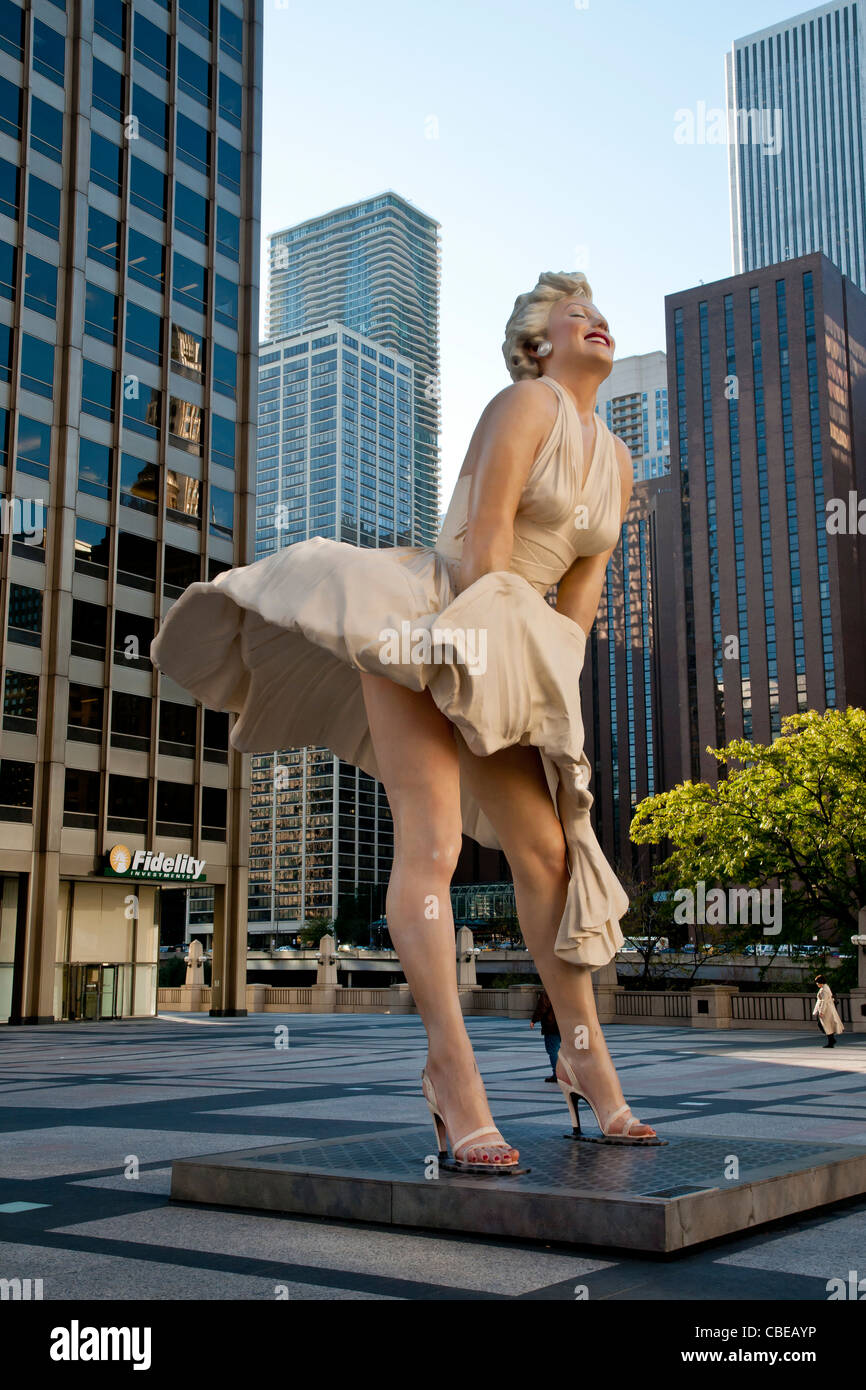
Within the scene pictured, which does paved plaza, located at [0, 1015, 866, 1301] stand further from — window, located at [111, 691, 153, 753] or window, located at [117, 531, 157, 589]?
window, located at [117, 531, 157, 589]

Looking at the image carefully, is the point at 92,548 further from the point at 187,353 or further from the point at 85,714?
the point at 187,353

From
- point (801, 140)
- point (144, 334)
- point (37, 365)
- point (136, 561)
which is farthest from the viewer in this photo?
point (801, 140)

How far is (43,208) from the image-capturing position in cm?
3900

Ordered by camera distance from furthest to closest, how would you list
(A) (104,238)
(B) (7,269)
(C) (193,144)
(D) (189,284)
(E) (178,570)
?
(C) (193,144)
(D) (189,284)
(E) (178,570)
(A) (104,238)
(B) (7,269)

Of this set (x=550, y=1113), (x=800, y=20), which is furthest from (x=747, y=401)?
(x=550, y=1113)

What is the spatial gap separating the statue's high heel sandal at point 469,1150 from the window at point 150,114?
42858 mm

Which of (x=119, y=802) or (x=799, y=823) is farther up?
(x=119, y=802)

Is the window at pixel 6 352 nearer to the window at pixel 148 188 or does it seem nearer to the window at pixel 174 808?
the window at pixel 148 188

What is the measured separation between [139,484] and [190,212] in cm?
1078

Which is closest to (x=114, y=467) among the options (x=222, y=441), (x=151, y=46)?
(x=222, y=441)

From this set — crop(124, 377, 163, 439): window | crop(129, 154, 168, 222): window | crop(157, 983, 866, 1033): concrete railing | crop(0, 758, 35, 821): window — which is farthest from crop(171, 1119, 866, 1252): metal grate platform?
crop(129, 154, 168, 222): window

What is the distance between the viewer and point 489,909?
144m

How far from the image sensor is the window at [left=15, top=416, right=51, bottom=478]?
37.5 meters
